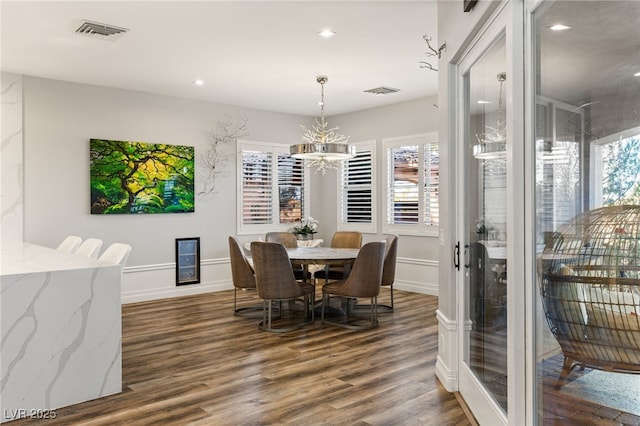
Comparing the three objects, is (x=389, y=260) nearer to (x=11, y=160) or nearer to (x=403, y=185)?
(x=403, y=185)

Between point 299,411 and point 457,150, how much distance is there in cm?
195

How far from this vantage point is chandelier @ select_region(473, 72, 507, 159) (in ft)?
7.75

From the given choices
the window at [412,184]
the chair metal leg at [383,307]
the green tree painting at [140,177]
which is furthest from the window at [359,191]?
the green tree painting at [140,177]

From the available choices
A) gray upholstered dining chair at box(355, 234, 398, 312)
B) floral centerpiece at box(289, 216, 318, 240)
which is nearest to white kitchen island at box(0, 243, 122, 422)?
gray upholstered dining chair at box(355, 234, 398, 312)

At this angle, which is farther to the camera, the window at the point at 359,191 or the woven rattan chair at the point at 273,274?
the window at the point at 359,191

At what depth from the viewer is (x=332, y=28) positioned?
4.22 m

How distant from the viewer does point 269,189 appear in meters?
7.88

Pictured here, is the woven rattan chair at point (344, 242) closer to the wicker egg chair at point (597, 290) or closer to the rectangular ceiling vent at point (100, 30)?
the rectangular ceiling vent at point (100, 30)

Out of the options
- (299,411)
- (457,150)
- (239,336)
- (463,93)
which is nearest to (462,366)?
(299,411)

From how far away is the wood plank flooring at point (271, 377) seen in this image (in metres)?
2.86

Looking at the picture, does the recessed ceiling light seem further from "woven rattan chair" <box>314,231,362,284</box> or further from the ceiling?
"woven rattan chair" <box>314,231,362,284</box>

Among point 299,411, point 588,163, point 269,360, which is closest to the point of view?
point 588,163

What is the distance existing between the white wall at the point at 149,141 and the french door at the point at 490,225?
3860 millimetres

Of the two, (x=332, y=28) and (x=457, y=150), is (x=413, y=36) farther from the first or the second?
(x=457, y=150)
